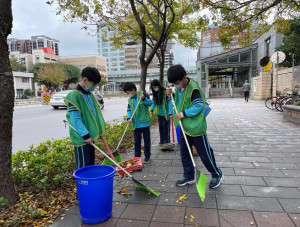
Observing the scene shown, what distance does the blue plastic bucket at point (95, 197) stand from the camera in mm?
2318

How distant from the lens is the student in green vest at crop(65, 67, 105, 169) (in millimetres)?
2699

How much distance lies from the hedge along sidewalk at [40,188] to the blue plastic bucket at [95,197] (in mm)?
514

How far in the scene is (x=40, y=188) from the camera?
127 inches

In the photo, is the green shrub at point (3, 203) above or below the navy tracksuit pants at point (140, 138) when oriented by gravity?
below

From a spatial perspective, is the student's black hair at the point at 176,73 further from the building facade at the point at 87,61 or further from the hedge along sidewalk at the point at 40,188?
the building facade at the point at 87,61

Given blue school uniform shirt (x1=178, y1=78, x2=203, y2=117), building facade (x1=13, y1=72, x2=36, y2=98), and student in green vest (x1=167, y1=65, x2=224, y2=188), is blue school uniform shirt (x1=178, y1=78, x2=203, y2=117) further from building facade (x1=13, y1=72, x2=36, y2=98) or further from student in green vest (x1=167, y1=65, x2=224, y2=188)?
building facade (x1=13, y1=72, x2=36, y2=98)

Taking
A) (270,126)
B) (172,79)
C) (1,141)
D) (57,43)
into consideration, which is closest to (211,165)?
(172,79)

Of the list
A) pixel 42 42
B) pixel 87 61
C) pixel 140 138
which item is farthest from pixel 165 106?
pixel 42 42

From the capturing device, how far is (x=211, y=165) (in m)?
3.17

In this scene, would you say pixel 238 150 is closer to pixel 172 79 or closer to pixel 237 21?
pixel 172 79

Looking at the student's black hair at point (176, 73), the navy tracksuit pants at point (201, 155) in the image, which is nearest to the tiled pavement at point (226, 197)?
the navy tracksuit pants at point (201, 155)

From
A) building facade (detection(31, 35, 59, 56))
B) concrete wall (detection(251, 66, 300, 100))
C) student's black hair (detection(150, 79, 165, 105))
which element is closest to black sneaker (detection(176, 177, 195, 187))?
student's black hair (detection(150, 79, 165, 105))

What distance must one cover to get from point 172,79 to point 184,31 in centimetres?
927

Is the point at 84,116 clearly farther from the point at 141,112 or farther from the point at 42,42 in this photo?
the point at 42,42
